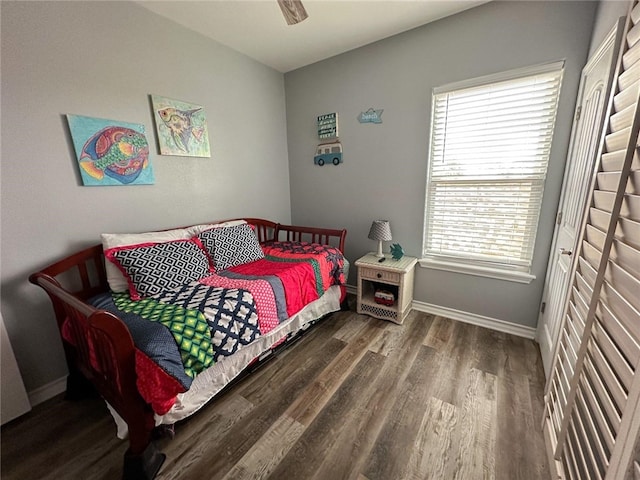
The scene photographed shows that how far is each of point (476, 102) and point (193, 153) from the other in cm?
233

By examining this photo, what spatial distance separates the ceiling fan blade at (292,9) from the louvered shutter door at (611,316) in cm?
126

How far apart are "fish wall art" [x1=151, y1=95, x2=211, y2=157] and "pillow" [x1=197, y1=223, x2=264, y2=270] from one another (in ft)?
2.33

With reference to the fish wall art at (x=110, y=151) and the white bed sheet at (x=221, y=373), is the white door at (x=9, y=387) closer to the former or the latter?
the white bed sheet at (x=221, y=373)

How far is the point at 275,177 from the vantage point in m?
3.03

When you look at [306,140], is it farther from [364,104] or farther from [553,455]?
[553,455]

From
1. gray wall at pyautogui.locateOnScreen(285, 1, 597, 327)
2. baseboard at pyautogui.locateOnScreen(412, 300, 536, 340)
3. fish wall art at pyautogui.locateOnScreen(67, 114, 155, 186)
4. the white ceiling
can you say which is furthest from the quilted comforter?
the white ceiling

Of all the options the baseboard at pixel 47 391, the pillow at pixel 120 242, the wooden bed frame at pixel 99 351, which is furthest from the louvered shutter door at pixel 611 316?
the baseboard at pixel 47 391

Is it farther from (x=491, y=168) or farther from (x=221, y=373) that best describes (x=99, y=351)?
(x=491, y=168)

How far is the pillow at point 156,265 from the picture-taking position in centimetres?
155

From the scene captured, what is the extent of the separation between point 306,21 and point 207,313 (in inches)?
88.5

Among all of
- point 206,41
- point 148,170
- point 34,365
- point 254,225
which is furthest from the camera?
point 254,225

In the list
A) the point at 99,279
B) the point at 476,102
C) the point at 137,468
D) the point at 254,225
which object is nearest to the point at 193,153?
the point at 254,225

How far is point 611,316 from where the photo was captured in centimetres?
80

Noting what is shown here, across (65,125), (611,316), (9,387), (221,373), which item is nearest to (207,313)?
(221,373)
